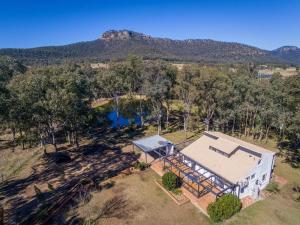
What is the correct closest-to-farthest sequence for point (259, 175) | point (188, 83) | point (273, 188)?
point (259, 175), point (273, 188), point (188, 83)

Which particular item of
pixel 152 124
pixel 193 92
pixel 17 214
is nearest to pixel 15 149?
pixel 17 214

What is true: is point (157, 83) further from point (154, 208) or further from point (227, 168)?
point (154, 208)

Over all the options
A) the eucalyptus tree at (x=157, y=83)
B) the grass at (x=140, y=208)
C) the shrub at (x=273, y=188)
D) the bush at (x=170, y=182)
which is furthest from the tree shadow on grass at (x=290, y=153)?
the eucalyptus tree at (x=157, y=83)

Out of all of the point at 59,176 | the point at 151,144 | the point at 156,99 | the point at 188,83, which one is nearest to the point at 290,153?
the point at 188,83

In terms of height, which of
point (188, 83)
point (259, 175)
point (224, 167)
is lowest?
point (259, 175)

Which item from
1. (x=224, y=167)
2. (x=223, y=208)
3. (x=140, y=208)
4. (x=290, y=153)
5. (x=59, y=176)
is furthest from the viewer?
(x=290, y=153)

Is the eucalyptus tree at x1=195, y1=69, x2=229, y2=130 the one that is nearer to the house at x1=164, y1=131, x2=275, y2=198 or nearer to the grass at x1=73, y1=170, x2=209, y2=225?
the house at x1=164, y1=131, x2=275, y2=198

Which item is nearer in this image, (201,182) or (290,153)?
(201,182)

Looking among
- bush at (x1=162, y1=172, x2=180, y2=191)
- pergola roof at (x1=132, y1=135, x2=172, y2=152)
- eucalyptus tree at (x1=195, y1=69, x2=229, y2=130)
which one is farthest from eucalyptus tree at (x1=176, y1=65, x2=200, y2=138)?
bush at (x1=162, y1=172, x2=180, y2=191)

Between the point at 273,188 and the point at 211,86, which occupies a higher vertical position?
the point at 211,86
